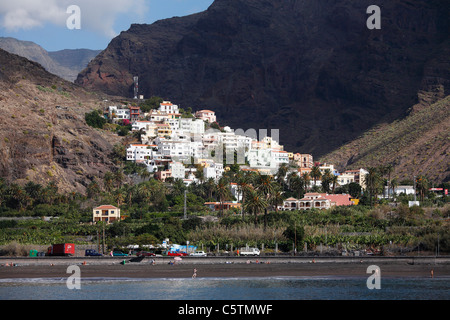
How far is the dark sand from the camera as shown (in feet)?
252

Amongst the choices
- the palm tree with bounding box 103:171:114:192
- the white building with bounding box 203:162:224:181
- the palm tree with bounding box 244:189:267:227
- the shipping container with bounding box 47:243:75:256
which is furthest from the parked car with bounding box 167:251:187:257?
the white building with bounding box 203:162:224:181

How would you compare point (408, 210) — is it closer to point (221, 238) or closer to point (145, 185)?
point (221, 238)

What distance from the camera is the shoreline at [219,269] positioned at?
7669cm

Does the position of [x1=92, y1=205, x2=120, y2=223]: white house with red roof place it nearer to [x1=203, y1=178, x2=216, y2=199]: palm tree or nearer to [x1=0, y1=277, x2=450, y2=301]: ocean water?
[x1=203, y1=178, x2=216, y2=199]: palm tree

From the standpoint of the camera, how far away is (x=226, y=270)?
80188 mm

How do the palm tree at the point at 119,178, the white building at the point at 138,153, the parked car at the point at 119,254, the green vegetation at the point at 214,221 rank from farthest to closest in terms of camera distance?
the white building at the point at 138,153 < the palm tree at the point at 119,178 < the green vegetation at the point at 214,221 < the parked car at the point at 119,254

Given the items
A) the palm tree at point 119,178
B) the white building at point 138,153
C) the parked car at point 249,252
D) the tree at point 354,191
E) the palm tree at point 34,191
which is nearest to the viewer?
the parked car at point 249,252

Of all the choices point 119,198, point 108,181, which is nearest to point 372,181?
point 119,198

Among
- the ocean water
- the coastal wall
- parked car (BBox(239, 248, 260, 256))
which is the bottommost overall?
the ocean water

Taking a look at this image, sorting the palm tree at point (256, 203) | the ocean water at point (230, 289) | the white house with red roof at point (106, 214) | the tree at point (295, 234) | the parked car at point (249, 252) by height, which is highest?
the palm tree at point (256, 203)

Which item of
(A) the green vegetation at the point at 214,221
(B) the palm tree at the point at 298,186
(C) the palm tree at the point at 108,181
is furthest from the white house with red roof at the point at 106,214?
(B) the palm tree at the point at 298,186

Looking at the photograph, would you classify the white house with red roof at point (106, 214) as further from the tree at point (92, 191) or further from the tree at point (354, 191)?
the tree at point (354, 191)

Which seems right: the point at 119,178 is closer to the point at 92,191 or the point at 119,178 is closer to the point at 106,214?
the point at 92,191
